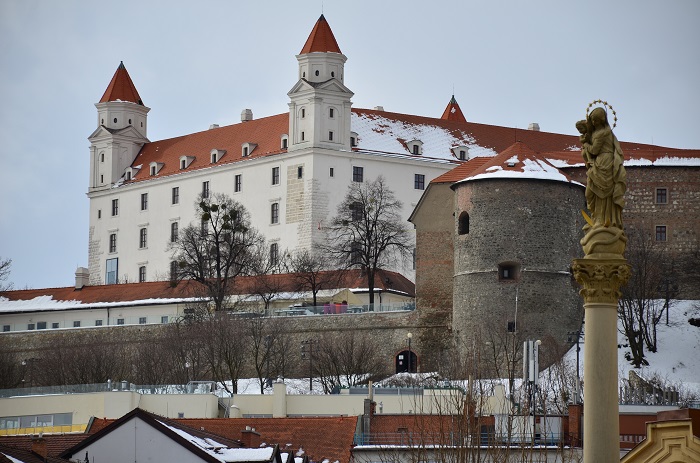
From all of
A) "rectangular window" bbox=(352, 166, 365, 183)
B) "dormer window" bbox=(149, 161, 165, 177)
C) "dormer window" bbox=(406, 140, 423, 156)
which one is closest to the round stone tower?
"rectangular window" bbox=(352, 166, 365, 183)

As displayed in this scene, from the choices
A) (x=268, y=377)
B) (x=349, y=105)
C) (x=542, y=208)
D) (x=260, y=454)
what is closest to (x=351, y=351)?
(x=268, y=377)

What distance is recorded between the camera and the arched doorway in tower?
2879 inches

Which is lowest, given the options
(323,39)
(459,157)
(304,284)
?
(304,284)

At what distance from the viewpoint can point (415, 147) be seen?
102m

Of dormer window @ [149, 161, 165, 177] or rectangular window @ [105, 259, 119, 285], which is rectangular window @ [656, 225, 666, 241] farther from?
dormer window @ [149, 161, 165, 177]

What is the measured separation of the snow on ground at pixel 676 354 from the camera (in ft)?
222

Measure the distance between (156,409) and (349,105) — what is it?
41879mm

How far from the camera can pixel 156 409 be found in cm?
6109

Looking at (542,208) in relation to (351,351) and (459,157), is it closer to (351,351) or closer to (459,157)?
(351,351)

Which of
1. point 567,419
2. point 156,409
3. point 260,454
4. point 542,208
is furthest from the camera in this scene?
point 542,208

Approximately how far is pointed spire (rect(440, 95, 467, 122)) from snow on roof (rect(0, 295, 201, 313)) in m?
34.9

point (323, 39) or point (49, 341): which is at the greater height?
point (323, 39)

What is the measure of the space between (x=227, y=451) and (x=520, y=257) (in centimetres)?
3782

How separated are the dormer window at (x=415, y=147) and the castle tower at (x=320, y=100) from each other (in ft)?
12.6
